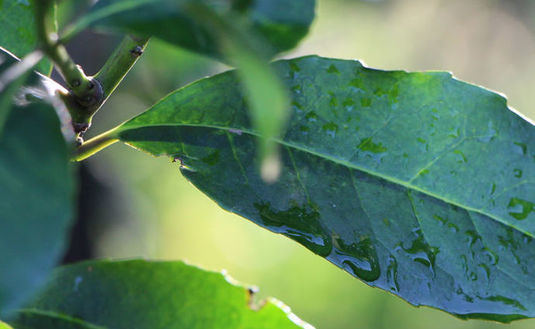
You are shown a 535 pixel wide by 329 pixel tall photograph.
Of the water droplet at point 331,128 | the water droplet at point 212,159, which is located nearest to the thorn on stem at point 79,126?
the water droplet at point 212,159

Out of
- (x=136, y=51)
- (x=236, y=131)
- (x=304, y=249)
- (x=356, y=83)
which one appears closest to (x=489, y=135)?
(x=356, y=83)

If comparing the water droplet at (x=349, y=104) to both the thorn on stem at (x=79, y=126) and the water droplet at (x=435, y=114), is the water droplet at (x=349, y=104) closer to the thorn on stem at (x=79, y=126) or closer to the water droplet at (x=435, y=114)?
the water droplet at (x=435, y=114)

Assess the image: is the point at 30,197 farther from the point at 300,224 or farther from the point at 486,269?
the point at 486,269

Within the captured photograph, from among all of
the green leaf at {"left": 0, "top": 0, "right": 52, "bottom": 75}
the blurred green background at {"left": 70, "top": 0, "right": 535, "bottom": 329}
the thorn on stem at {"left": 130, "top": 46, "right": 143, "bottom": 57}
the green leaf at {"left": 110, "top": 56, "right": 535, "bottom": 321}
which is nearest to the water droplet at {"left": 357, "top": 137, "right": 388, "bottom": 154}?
the green leaf at {"left": 110, "top": 56, "right": 535, "bottom": 321}

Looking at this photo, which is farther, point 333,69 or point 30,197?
point 333,69

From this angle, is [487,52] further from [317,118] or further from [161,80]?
[317,118]
